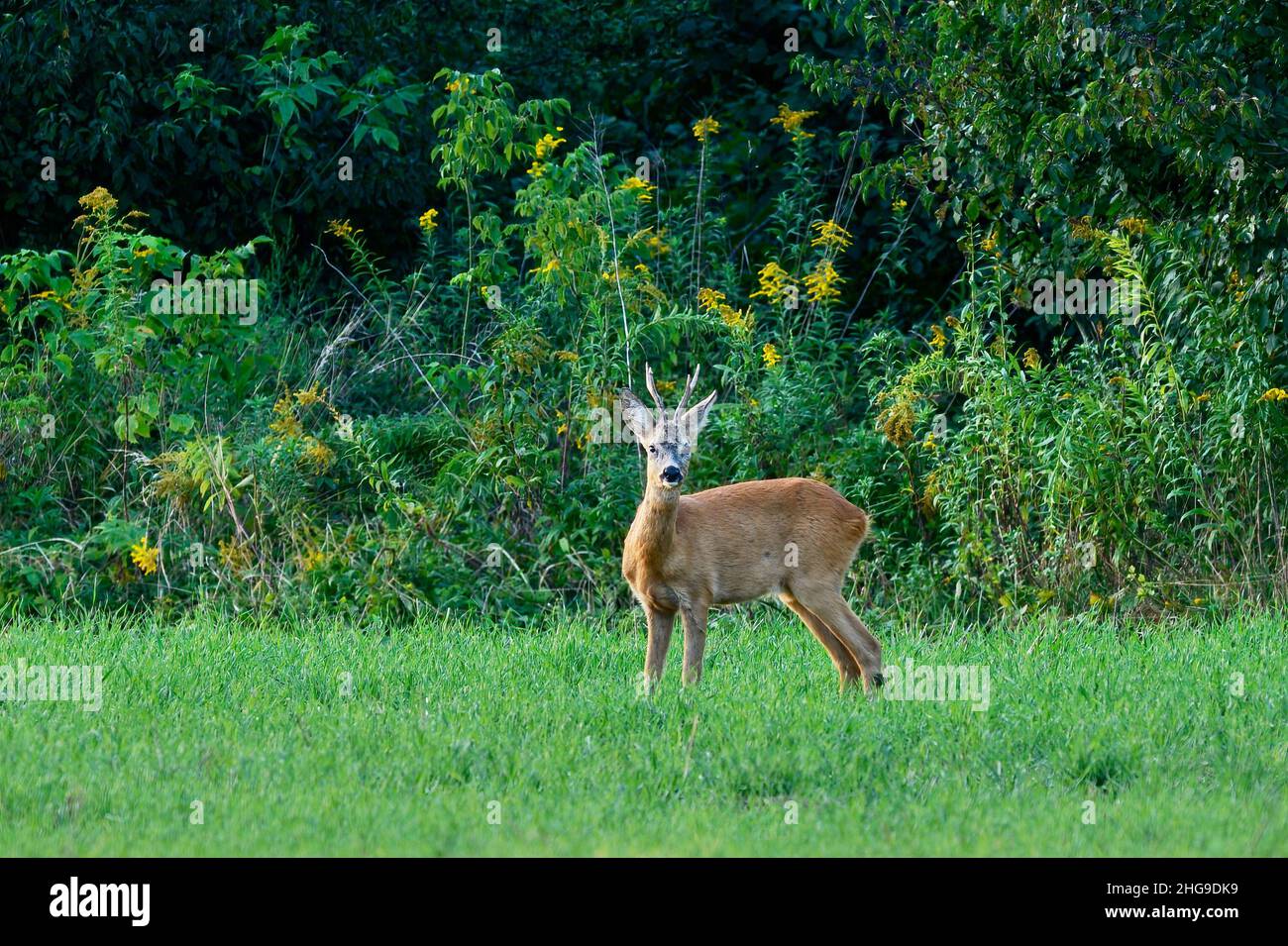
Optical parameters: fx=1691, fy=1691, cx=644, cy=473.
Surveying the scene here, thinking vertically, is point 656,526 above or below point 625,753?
above

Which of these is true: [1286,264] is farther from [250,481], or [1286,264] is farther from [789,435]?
[250,481]

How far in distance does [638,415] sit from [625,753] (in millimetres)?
1695

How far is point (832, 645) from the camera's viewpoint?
7598 mm

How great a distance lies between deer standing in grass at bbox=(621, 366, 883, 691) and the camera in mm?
7164

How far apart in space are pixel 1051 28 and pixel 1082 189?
3.84 ft

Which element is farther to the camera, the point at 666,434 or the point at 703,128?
the point at 703,128

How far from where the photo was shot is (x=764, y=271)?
10.9 metres

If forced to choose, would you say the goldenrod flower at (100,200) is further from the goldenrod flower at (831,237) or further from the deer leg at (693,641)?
the deer leg at (693,641)

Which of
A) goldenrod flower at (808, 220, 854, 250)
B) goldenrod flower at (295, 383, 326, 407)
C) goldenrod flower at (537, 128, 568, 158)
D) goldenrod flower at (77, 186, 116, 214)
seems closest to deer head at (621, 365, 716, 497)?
goldenrod flower at (295, 383, 326, 407)

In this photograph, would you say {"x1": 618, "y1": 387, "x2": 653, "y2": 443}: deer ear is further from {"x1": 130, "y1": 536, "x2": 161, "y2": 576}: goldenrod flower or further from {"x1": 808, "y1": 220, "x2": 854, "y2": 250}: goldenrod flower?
{"x1": 808, "y1": 220, "x2": 854, "y2": 250}: goldenrod flower

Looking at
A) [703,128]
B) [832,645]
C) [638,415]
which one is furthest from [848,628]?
[703,128]

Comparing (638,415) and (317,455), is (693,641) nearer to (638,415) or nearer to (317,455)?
(638,415)

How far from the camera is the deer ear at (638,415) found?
7109mm
